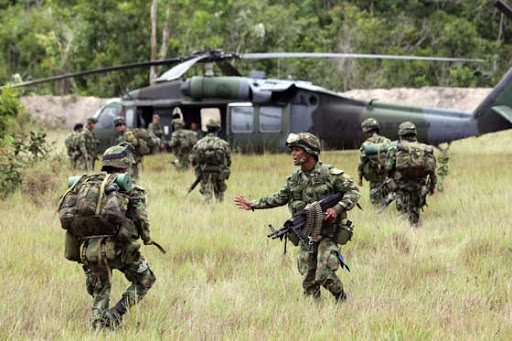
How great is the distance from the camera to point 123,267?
4.79m

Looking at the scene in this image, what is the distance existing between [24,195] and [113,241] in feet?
22.0

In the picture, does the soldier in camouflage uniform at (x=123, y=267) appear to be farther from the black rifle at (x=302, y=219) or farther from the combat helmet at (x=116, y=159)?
the black rifle at (x=302, y=219)

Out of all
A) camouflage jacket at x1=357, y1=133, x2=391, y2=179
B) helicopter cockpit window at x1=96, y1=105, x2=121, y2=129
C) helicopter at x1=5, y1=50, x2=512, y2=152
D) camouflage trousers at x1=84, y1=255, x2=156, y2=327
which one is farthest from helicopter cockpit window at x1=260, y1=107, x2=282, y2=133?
camouflage trousers at x1=84, y1=255, x2=156, y2=327

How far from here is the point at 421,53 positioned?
31.9 metres

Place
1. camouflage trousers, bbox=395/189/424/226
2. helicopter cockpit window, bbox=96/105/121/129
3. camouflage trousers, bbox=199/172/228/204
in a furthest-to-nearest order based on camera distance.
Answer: helicopter cockpit window, bbox=96/105/121/129, camouflage trousers, bbox=199/172/228/204, camouflage trousers, bbox=395/189/424/226

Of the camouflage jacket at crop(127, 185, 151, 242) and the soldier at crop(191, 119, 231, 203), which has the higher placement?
the camouflage jacket at crop(127, 185, 151, 242)

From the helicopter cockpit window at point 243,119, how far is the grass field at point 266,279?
205 inches

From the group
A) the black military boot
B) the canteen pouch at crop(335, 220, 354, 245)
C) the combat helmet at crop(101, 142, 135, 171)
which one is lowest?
the black military boot

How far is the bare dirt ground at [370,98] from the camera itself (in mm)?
26277

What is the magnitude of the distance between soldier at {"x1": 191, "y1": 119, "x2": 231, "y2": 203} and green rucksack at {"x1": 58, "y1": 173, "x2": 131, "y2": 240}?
5.57 metres

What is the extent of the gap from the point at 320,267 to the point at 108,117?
37.6 ft

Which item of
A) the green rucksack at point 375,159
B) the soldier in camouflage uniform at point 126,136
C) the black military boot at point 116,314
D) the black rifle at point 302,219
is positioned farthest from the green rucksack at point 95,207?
the soldier in camouflage uniform at point 126,136

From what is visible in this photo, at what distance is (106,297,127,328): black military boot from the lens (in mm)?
4750

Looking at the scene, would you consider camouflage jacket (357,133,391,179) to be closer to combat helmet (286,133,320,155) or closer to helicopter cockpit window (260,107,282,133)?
combat helmet (286,133,320,155)
